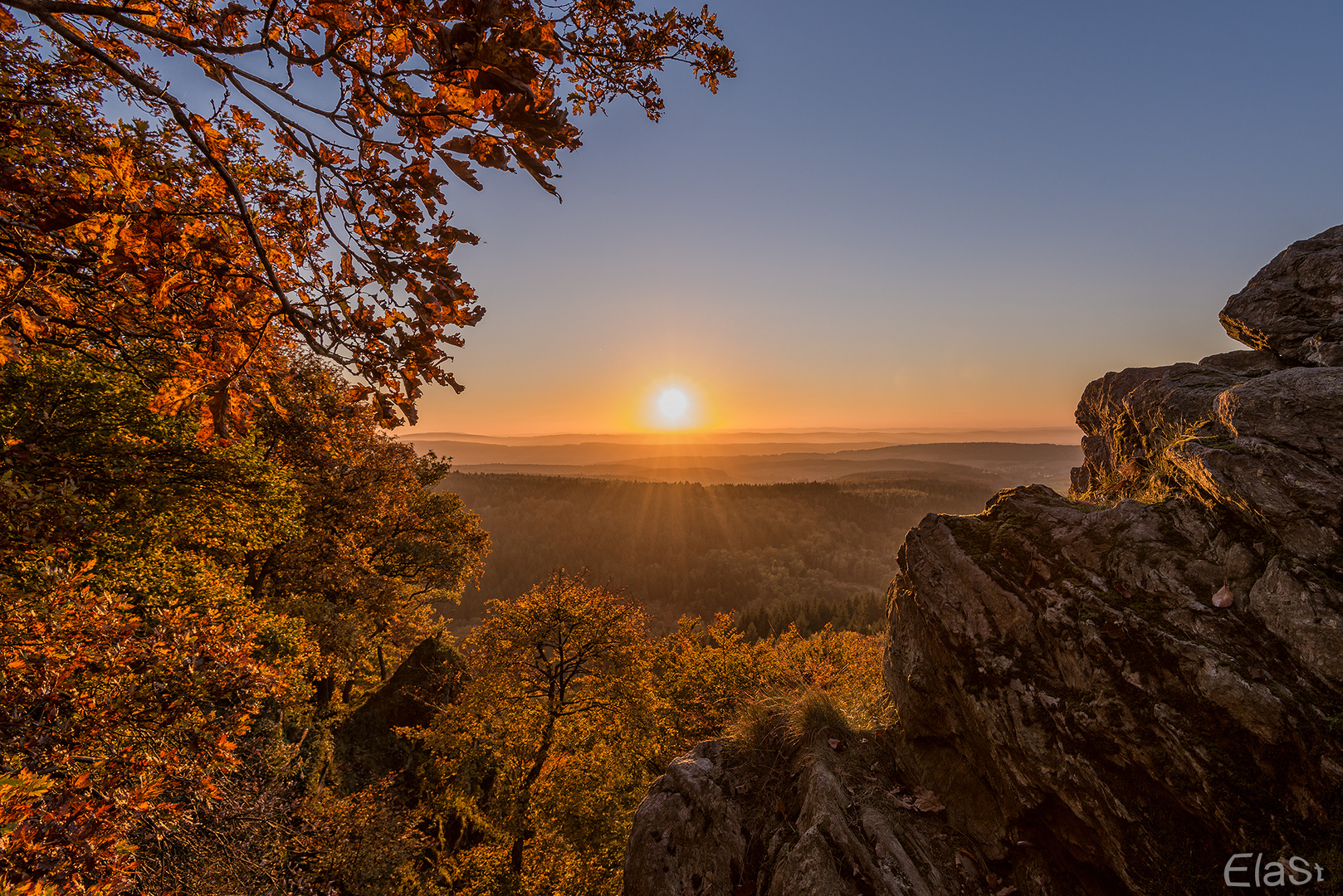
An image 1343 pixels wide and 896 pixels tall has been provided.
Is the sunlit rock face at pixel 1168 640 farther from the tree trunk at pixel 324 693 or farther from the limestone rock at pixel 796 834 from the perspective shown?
the tree trunk at pixel 324 693

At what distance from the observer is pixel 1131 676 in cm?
454

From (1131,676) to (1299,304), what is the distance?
5.91 meters

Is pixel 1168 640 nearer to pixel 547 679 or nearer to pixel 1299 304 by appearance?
pixel 1299 304

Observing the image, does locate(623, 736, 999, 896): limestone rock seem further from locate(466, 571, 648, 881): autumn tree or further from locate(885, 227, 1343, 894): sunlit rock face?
locate(466, 571, 648, 881): autumn tree

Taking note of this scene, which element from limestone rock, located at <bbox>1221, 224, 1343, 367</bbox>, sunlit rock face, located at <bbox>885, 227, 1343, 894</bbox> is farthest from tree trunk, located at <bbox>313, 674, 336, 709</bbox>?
limestone rock, located at <bbox>1221, 224, 1343, 367</bbox>

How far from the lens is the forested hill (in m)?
110

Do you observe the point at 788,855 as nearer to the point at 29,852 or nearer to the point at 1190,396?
the point at 29,852

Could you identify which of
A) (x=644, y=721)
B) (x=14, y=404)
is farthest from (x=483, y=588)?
(x=14, y=404)

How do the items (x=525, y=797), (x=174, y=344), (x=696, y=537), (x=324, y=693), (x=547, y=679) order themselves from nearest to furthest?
(x=174, y=344) < (x=525, y=797) < (x=324, y=693) < (x=547, y=679) < (x=696, y=537)

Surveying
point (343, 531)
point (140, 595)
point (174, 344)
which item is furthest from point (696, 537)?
point (174, 344)

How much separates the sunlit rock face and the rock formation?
0.06 ft

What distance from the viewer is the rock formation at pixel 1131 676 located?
393 cm

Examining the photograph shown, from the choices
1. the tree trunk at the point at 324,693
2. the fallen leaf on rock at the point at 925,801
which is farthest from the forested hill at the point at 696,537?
the fallen leaf on rock at the point at 925,801

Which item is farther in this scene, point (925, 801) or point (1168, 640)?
point (925, 801)
